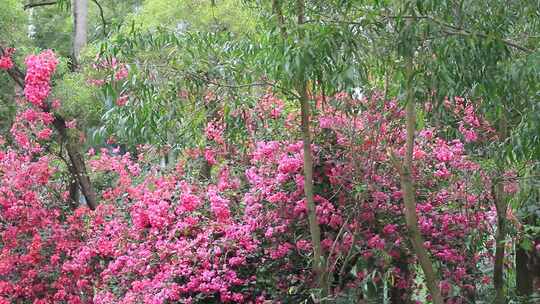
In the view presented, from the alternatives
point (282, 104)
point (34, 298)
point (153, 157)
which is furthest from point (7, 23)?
point (282, 104)

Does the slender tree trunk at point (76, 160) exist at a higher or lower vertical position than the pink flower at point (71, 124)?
lower

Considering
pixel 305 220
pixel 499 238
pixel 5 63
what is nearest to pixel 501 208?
pixel 499 238

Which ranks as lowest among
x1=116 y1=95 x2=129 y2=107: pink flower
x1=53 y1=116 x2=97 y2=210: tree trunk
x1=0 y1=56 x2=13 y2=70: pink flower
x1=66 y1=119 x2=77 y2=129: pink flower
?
x1=53 y1=116 x2=97 y2=210: tree trunk

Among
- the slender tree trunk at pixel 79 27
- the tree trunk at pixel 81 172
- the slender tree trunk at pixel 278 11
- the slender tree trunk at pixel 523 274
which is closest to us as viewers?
the slender tree trunk at pixel 278 11

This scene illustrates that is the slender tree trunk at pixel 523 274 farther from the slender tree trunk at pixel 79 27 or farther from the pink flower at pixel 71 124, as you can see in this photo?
the slender tree trunk at pixel 79 27

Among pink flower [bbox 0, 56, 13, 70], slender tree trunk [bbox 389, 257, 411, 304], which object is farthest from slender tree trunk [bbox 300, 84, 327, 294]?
pink flower [bbox 0, 56, 13, 70]

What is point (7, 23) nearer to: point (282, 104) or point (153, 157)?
point (153, 157)

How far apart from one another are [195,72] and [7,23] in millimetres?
4081

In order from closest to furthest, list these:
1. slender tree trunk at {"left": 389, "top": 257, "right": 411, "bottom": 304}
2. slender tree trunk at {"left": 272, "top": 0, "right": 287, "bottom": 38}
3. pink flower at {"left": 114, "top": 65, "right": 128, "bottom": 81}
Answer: slender tree trunk at {"left": 272, "top": 0, "right": 287, "bottom": 38} → pink flower at {"left": 114, "top": 65, "right": 128, "bottom": 81} → slender tree trunk at {"left": 389, "top": 257, "right": 411, "bottom": 304}

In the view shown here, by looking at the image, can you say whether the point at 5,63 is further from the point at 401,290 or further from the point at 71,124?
the point at 401,290

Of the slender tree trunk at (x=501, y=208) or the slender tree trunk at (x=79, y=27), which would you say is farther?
the slender tree trunk at (x=79, y=27)

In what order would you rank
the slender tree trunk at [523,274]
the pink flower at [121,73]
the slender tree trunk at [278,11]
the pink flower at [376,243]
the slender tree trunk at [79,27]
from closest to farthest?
the slender tree trunk at [278,11]
the pink flower at [121,73]
the pink flower at [376,243]
the slender tree trunk at [523,274]
the slender tree trunk at [79,27]

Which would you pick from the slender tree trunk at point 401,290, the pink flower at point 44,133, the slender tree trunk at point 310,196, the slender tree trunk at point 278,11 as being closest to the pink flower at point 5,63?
the pink flower at point 44,133

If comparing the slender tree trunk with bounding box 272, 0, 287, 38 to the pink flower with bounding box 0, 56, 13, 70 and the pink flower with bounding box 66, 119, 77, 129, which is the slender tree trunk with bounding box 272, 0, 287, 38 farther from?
the pink flower with bounding box 0, 56, 13, 70
